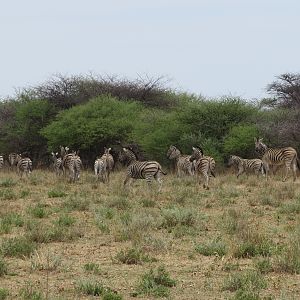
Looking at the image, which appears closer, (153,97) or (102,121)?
(102,121)

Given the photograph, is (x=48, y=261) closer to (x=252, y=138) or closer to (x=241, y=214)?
(x=241, y=214)

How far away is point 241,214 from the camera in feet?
47.6

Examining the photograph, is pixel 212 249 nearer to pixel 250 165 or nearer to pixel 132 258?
pixel 132 258

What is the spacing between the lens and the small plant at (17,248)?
10.1 m

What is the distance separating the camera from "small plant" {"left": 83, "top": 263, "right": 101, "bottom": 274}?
353 inches

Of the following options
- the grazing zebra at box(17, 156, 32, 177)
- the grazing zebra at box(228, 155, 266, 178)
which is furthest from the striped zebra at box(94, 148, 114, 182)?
the grazing zebra at box(228, 155, 266, 178)

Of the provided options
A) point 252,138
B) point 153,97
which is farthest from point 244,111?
point 153,97

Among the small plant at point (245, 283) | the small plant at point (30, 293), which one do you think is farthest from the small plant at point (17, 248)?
the small plant at point (245, 283)

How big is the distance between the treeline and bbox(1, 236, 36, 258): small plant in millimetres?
18641

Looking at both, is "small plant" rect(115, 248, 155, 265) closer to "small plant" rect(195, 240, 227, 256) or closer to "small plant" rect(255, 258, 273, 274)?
"small plant" rect(195, 240, 227, 256)

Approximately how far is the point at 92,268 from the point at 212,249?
2.14m

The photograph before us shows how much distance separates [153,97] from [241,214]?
24.5 m

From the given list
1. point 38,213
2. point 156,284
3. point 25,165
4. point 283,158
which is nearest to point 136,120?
point 25,165

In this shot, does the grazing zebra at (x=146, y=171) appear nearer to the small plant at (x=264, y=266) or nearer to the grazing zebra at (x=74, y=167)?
the grazing zebra at (x=74, y=167)
